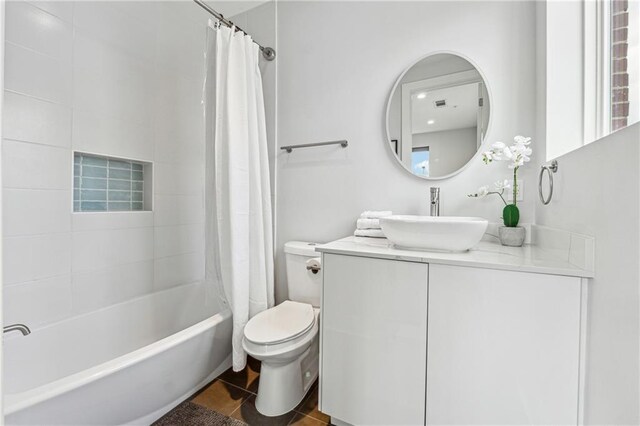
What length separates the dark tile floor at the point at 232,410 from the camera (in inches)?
55.1

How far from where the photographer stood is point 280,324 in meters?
1.49

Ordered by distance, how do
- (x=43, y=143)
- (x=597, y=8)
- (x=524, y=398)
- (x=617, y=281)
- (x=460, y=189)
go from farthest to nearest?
1. (x=460, y=189)
2. (x=43, y=143)
3. (x=597, y=8)
4. (x=524, y=398)
5. (x=617, y=281)

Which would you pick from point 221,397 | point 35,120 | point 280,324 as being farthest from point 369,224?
point 35,120

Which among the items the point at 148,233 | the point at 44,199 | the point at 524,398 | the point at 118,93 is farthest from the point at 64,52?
the point at 524,398

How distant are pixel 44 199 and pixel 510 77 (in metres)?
2.44

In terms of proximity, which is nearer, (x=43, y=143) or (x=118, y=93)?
(x=43, y=143)

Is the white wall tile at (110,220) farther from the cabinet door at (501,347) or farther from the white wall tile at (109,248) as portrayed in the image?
the cabinet door at (501,347)

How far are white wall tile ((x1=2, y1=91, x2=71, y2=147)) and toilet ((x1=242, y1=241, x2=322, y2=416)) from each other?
141cm

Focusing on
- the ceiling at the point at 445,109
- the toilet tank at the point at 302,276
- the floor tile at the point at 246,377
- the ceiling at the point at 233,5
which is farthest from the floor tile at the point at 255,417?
the ceiling at the point at 233,5

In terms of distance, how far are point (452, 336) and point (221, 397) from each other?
1.27 m

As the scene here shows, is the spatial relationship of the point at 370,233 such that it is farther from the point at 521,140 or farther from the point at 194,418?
the point at 194,418

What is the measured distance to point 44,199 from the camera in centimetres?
146

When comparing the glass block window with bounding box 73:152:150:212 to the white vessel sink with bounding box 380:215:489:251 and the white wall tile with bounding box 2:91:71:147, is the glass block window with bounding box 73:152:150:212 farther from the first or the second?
the white vessel sink with bounding box 380:215:489:251

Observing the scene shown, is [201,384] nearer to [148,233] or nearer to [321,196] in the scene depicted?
[148,233]
